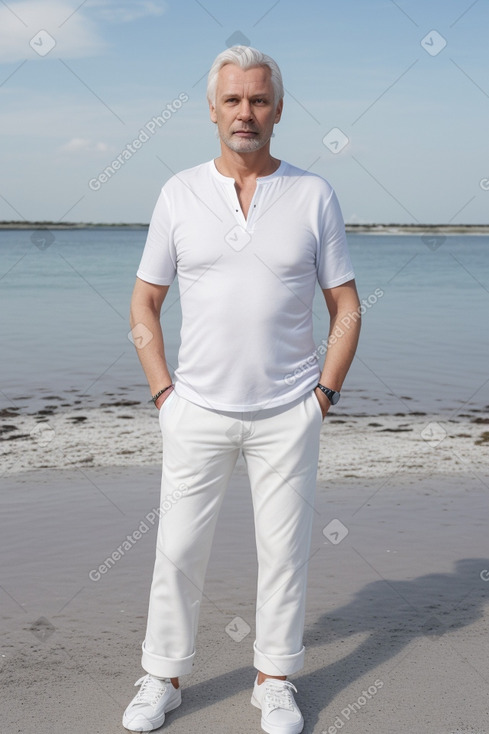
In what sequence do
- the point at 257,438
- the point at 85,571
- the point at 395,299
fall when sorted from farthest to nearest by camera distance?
the point at 395,299 → the point at 85,571 → the point at 257,438

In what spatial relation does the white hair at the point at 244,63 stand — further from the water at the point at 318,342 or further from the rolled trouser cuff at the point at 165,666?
the water at the point at 318,342

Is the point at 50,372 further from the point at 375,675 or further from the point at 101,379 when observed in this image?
the point at 375,675

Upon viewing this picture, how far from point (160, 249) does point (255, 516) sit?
3.09ft

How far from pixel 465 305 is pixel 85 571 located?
51.4ft

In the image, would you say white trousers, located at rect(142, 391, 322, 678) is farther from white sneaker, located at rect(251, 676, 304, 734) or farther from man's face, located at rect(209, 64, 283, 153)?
man's face, located at rect(209, 64, 283, 153)

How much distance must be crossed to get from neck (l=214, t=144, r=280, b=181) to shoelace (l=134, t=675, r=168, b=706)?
1710 mm

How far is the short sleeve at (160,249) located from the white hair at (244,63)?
0.38m

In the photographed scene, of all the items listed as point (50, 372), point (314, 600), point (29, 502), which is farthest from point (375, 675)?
point (50, 372)

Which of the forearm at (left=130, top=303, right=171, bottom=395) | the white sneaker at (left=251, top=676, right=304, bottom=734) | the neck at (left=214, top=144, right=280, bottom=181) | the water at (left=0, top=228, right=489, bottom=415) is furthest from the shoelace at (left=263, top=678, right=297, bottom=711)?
the water at (left=0, top=228, right=489, bottom=415)

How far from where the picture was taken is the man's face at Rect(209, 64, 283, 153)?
9.06 ft

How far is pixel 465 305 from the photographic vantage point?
18750 millimetres
